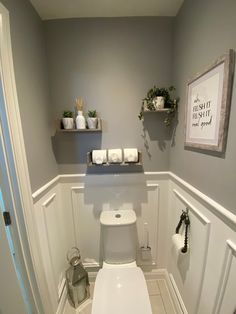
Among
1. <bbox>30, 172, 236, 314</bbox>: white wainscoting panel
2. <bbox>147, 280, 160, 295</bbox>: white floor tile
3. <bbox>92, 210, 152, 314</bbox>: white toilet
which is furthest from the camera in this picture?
<bbox>147, 280, 160, 295</bbox>: white floor tile

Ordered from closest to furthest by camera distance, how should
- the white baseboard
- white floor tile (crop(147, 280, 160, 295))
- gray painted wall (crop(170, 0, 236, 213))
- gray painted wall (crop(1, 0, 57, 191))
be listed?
gray painted wall (crop(170, 0, 236, 213)) → gray painted wall (crop(1, 0, 57, 191)) → the white baseboard → white floor tile (crop(147, 280, 160, 295))

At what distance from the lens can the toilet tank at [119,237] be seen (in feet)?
4.40

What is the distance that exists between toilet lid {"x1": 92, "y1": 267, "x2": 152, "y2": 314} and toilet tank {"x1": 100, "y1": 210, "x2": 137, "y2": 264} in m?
0.11

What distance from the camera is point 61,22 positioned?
1.22 meters

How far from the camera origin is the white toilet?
1021 mm

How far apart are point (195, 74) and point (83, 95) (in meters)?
0.85

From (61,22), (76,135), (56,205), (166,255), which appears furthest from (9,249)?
(61,22)

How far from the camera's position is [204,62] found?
0.87 m

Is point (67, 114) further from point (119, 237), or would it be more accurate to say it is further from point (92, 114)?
point (119, 237)

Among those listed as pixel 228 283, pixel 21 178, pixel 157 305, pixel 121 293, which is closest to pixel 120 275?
pixel 121 293

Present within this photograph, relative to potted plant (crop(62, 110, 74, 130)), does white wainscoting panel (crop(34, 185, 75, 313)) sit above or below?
below

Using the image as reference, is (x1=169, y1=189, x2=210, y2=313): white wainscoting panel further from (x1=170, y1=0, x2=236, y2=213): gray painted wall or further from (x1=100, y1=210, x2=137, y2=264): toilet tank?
(x1=100, y1=210, x2=137, y2=264): toilet tank

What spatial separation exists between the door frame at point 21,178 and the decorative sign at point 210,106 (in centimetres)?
101

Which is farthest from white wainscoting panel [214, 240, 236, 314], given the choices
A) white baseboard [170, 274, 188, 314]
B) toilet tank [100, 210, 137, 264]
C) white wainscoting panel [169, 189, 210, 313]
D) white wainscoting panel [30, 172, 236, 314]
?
toilet tank [100, 210, 137, 264]
